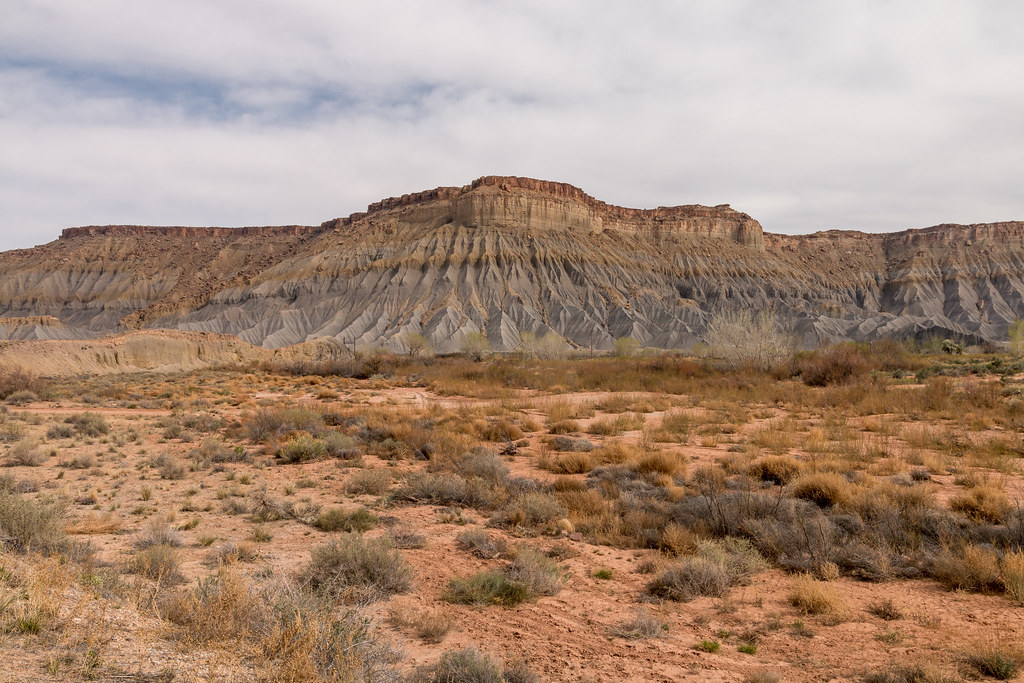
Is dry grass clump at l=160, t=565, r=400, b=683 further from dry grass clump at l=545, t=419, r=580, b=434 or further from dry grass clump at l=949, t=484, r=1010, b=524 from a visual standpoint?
dry grass clump at l=545, t=419, r=580, b=434

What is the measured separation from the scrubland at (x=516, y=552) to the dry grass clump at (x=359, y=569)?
0.02m

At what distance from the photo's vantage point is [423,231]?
3812 inches

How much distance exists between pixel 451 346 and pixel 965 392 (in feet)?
195

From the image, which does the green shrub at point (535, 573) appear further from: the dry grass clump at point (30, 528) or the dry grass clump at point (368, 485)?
the dry grass clump at point (30, 528)

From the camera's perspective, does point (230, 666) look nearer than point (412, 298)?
Yes

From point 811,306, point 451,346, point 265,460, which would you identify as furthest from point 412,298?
point 265,460

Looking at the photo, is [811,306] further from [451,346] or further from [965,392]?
[965,392]

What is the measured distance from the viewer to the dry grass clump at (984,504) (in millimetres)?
6371

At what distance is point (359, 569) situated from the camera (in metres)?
5.22

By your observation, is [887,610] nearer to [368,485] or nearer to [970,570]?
[970,570]

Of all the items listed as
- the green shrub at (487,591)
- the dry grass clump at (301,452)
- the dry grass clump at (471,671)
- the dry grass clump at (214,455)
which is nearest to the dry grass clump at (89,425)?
the dry grass clump at (214,455)

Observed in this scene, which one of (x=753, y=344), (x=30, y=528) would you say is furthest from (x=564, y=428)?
(x=753, y=344)

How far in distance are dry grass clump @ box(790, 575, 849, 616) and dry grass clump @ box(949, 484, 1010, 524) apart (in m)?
2.87

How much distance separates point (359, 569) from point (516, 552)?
1.72 m
